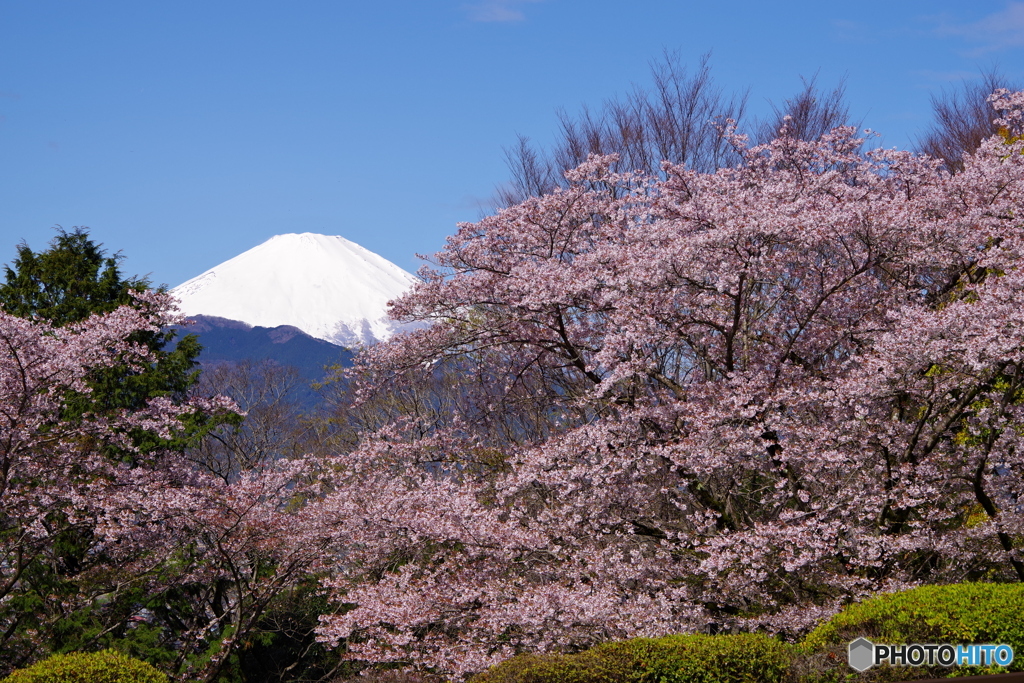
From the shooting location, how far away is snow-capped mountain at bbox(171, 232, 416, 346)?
8750 centimetres

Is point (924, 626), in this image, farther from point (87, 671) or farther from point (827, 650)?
point (87, 671)

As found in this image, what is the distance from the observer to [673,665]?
678 centimetres

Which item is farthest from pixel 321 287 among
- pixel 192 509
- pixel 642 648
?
pixel 642 648

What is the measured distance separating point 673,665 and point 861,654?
1.47 meters

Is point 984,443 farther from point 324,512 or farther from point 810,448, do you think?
point 324,512

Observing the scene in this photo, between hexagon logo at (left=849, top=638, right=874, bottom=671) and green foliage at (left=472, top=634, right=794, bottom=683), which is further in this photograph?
green foliage at (left=472, top=634, right=794, bottom=683)

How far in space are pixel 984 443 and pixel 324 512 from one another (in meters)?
8.23

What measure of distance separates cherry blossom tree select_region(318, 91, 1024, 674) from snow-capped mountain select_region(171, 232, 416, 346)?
6978cm

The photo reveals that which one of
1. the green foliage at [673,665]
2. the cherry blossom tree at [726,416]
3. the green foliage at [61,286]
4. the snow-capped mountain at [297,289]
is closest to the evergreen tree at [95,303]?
the green foliage at [61,286]

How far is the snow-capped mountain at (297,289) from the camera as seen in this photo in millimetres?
87500

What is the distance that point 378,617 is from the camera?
995 centimetres

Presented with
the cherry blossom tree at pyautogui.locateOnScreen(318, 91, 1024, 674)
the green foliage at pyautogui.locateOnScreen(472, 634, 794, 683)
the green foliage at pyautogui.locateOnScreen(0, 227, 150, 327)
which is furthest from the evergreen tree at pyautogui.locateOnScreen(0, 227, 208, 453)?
the green foliage at pyautogui.locateOnScreen(472, 634, 794, 683)

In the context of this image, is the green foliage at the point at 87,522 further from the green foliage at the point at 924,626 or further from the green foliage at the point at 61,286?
the green foliage at the point at 924,626

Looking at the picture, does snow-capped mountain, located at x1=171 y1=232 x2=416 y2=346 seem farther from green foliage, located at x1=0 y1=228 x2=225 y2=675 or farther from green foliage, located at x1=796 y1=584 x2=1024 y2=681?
green foliage, located at x1=796 y1=584 x2=1024 y2=681
